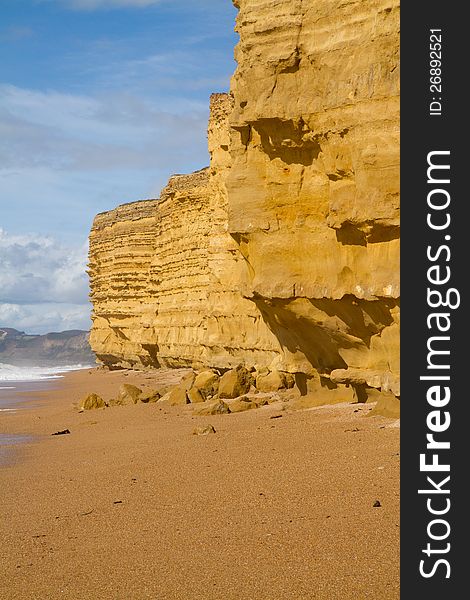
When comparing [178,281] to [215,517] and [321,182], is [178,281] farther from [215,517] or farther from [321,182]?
[215,517]

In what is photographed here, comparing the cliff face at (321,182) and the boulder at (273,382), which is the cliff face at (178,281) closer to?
the cliff face at (321,182)

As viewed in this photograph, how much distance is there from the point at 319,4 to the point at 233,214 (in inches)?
128

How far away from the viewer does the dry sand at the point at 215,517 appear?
4.42 meters

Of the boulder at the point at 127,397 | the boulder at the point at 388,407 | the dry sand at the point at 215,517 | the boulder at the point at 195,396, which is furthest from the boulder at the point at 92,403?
A: the boulder at the point at 388,407

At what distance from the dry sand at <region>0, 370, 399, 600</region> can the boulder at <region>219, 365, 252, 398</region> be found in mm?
5942

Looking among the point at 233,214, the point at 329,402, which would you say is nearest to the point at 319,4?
the point at 233,214

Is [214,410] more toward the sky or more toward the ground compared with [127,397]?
more toward the ground

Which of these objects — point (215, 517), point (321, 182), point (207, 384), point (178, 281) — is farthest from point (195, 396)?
point (178, 281)

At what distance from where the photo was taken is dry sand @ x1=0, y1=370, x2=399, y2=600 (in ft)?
14.5

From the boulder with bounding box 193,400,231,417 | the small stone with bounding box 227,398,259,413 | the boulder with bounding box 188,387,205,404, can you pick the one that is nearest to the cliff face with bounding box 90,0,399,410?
the small stone with bounding box 227,398,259,413

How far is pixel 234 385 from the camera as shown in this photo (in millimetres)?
16125

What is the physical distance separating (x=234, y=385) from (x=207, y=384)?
1.28 m

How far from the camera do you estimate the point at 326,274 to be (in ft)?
35.6

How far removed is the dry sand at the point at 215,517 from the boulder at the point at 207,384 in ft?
21.8
